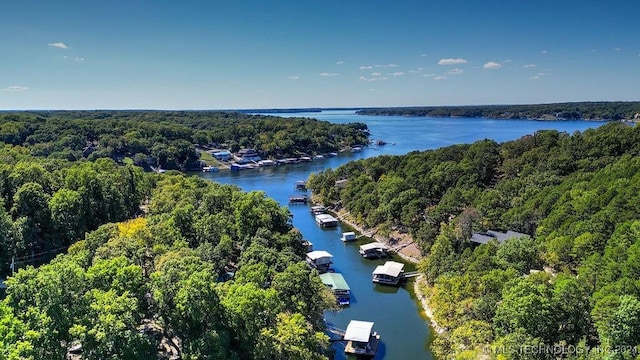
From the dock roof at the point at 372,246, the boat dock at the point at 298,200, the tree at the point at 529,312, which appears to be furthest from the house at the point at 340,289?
the boat dock at the point at 298,200

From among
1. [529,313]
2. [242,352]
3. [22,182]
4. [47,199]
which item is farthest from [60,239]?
[529,313]

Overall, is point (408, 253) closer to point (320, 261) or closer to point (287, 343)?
point (320, 261)

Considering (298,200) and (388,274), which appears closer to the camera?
(388,274)

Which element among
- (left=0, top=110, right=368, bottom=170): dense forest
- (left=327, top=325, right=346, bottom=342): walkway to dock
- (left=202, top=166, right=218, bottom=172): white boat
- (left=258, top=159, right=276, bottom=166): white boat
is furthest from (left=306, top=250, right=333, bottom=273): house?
(left=258, top=159, right=276, bottom=166): white boat

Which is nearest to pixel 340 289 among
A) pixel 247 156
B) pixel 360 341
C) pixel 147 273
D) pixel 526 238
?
pixel 360 341

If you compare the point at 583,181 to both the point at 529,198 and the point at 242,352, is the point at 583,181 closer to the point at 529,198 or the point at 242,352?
the point at 529,198

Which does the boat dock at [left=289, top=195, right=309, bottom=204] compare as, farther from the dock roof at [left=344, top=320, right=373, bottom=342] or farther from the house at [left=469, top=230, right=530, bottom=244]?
the dock roof at [left=344, top=320, right=373, bottom=342]

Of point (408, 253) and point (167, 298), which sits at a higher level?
point (167, 298)
